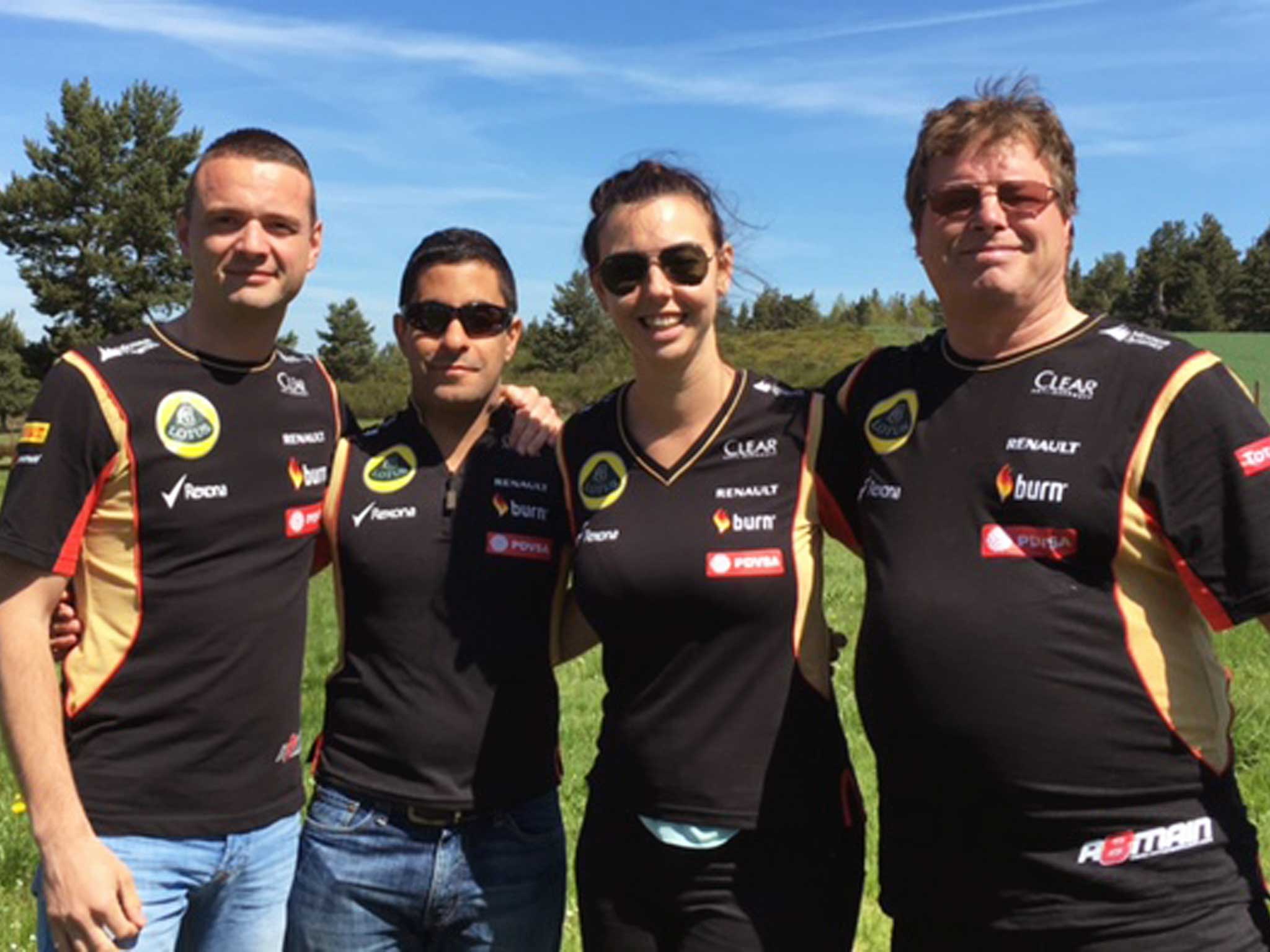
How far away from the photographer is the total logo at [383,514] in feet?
12.3

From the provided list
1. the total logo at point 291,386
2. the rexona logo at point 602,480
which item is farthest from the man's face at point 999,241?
the total logo at point 291,386

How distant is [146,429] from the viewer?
3.54m

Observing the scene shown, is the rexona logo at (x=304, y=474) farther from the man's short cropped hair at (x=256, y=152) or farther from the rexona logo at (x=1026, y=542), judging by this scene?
the rexona logo at (x=1026, y=542)

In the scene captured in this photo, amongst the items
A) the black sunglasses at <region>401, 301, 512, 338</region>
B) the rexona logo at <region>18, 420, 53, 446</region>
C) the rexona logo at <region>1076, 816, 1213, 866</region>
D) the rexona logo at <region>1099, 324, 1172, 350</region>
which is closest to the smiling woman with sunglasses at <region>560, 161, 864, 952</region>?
the black sunglasses at <region>401, 301, 512, 338</region>

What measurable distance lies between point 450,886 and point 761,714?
3.58 ft

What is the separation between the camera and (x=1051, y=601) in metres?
2.94

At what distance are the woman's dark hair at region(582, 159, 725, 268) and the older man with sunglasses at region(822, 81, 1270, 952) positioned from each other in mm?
753

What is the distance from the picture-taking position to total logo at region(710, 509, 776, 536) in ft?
11.1

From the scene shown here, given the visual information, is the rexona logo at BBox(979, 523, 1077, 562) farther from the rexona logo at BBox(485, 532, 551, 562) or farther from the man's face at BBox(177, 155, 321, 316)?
the man's face at BBox(177, 155, 321, 316)

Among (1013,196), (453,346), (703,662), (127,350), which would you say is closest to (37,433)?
(127,350)

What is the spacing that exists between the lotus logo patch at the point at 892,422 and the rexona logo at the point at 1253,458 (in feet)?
2.62

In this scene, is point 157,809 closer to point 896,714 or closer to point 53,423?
point 53,423

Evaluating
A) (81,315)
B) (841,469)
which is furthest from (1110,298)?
(841,469)

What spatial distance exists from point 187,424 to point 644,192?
1.53 metres
